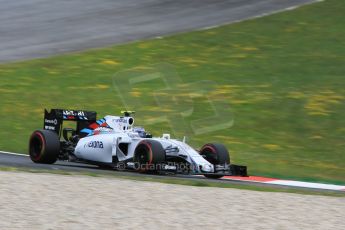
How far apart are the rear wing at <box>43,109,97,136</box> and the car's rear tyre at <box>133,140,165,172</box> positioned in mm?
2169

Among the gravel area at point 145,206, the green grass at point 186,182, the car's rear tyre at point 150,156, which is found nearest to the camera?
the gravel area at point 145,206

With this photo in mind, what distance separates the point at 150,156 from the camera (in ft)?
46.0

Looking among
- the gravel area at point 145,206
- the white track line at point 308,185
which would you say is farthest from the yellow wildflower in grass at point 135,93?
the gravel area at point 145,206

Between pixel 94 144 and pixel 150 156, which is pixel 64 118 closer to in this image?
pixel 94 144

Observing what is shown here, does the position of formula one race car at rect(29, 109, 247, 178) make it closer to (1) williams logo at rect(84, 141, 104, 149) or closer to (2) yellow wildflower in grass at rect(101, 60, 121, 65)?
(1) williams logo at rect(84, 141, 104, 149)

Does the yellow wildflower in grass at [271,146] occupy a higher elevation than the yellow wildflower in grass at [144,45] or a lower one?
lower

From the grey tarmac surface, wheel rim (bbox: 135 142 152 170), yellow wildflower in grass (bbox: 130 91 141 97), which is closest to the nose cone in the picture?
the grey tarmac surface

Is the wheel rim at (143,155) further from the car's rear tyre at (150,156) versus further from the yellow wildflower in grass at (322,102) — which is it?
the yellow wildflower in grass at (322,102)

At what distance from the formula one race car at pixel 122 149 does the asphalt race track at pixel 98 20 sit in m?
10.7

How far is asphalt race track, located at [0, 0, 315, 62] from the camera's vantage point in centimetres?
2777

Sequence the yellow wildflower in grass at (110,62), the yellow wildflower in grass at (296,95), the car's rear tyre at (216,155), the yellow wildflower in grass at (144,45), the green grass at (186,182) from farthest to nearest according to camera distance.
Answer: the yellow wildflower in grass at (144,45) → the yellow wildflower in grass at (110,62) → the yellow wildflower in grass at (296,95) → the car's rear tyre at (216,155) → the green grass at (186,182)

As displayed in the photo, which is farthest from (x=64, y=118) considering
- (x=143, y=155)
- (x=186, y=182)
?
(x=186, y=182)

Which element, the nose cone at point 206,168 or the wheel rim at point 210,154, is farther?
the wheel rim at point 210,154

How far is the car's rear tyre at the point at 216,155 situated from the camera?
1470 cm
